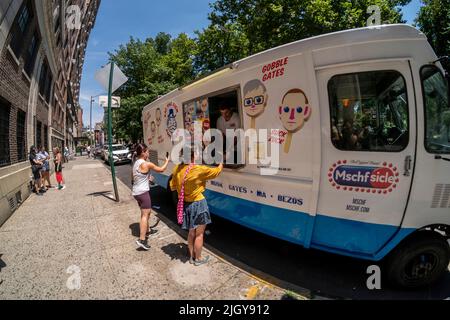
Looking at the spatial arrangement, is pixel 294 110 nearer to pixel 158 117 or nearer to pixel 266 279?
pixel 266 279

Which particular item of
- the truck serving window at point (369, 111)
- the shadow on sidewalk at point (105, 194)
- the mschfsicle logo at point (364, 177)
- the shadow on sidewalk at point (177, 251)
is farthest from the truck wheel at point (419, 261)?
the shadow on sidewalk at point (105, 194)

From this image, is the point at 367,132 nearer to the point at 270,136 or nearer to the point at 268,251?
the point at 270,136

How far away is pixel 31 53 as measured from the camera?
1111 cm

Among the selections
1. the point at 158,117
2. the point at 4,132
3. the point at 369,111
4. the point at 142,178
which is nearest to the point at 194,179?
the point at 142,178

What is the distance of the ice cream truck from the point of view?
2557 millimetres

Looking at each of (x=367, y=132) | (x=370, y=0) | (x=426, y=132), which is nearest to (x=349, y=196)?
(x=367, y=132)

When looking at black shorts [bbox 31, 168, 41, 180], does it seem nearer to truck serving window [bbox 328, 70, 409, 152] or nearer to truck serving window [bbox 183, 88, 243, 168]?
truck serving window [bbox 183, 88, 243, 168]

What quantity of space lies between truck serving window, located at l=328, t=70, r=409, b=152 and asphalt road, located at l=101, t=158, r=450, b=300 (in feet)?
5.85

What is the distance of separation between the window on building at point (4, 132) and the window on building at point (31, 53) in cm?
389

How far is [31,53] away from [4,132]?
6.15 metres

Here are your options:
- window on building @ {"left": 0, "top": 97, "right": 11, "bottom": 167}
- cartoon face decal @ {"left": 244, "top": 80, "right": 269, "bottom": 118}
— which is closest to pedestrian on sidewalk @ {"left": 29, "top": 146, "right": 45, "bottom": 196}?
window on building @ {"left": 0, "top": 97, "right": 11, "bottom": 167}

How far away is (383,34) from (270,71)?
50.9 inches

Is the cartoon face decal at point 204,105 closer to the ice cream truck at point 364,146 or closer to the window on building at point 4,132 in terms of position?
the ice cream truck at point 364,146

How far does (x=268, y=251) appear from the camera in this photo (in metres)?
3.94
